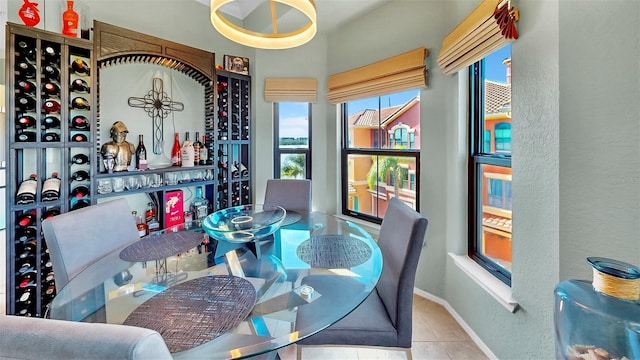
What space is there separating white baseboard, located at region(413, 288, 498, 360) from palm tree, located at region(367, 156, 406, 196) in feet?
3.18

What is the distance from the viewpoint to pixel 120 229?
1.73 metres

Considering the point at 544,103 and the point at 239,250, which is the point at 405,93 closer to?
the point at 544,103

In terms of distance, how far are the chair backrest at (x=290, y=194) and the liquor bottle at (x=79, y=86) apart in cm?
159

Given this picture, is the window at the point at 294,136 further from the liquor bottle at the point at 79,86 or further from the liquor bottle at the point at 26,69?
the liquor bottle at the point at 26,69

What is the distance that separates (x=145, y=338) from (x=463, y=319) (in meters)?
2.22

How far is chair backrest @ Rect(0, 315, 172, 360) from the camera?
0.44 metres

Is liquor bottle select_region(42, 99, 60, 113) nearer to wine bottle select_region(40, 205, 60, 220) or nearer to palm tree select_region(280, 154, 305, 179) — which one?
wine bottle select_region(40, 205, 60, 220)

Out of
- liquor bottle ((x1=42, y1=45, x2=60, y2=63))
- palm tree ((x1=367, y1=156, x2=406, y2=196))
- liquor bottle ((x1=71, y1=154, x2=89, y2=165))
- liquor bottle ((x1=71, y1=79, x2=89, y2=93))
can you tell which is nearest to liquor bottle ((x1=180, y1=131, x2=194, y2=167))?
liquor bottle ((x1=71, y1=154, x2=89, y2=165))

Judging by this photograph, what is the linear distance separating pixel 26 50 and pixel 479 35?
2892 mm

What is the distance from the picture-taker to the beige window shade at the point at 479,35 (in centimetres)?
146

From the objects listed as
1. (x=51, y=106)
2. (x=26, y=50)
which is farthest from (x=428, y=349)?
(x=26, y=50)

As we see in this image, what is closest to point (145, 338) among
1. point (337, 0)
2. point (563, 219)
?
point (563, 219)

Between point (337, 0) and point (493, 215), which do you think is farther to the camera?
point (337, 0)

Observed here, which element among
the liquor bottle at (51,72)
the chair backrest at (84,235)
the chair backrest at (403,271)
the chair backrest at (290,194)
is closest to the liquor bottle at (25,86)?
the liquor bottle at (51,72)
